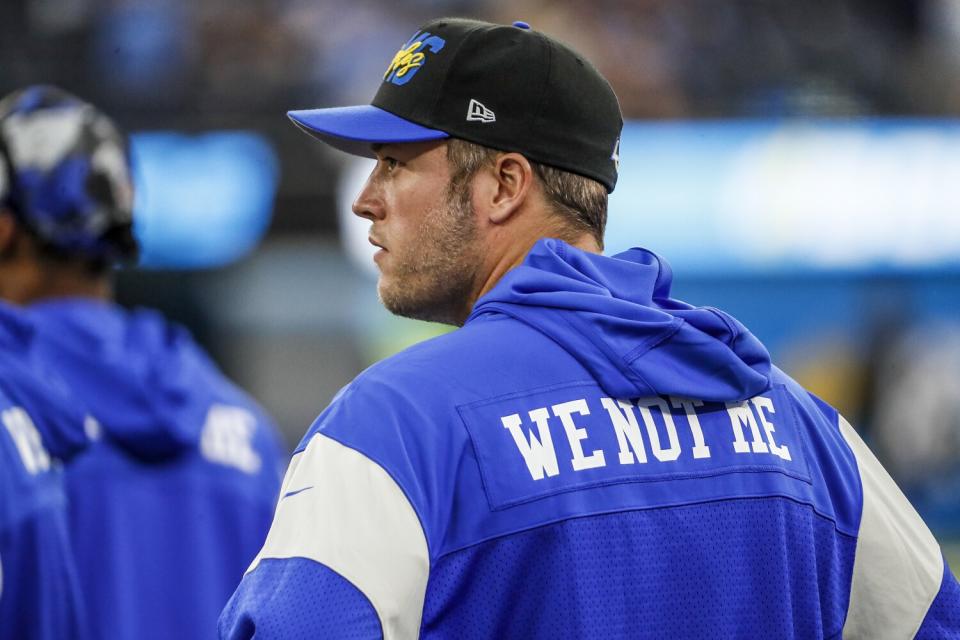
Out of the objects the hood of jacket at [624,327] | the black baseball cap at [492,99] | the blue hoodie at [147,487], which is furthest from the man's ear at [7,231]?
the hood of jacket at [624,327]

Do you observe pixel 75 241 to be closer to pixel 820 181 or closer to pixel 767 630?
pixel 767 630

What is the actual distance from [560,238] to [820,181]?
878cm

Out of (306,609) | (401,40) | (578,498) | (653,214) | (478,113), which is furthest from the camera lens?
(401,40)

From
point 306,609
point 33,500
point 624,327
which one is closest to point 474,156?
point 624,327

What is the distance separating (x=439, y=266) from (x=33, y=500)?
110cm

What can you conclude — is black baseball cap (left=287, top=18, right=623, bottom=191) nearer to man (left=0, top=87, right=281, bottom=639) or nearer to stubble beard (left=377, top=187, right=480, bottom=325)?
stubble beard (left=377, top=187, right=480, bottom=325)

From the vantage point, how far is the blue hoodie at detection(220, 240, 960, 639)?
5.68 ft

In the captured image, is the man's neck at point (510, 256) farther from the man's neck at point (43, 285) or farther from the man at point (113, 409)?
the man's neck at point (43, 285)

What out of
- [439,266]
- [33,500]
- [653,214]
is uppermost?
[439,266]

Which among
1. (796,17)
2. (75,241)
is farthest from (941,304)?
(75,241)

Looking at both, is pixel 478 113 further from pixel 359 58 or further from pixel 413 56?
pixel 359 58

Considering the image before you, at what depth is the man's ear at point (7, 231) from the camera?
3.25 metres

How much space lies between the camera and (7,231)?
3.26m

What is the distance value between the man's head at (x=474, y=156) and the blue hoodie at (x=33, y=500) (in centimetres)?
97
